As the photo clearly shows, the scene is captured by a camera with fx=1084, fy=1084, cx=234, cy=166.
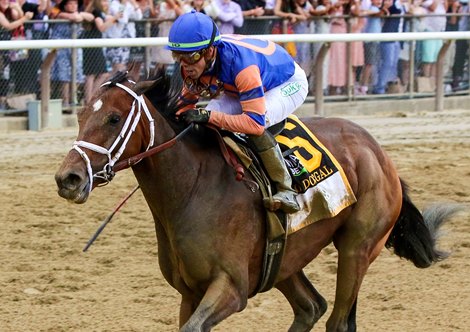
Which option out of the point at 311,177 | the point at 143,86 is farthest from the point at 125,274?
the point at 143,86

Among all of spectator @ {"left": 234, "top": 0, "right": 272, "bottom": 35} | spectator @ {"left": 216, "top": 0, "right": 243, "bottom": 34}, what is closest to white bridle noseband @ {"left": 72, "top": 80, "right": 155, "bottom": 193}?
spectator @ {"left": 216, "top": 0, "right": 243, "bottom": 34}

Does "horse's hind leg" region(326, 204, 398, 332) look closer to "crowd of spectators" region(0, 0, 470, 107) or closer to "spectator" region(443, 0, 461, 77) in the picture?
"crowd of spectators" region(0, 0, 470, 107)

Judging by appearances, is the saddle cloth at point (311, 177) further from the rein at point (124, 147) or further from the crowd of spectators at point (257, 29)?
the crowd of spectators at point (257, 29)

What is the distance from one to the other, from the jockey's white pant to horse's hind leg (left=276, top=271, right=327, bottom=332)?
3.36 feet

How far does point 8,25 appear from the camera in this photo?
10.9 meters

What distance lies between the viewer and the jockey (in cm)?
498

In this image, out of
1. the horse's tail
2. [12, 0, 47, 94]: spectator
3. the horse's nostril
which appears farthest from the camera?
[12, 0, 47, 94]: spectator

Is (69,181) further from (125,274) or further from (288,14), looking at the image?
(288,14)

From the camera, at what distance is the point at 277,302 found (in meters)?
6.64

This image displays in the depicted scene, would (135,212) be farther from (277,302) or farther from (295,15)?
(295,15)

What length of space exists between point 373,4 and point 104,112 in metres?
9.76

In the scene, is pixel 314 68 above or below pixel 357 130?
below

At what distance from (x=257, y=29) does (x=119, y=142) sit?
8.17 metres

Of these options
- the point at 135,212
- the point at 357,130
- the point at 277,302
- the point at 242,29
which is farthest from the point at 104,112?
the point at 242,29
